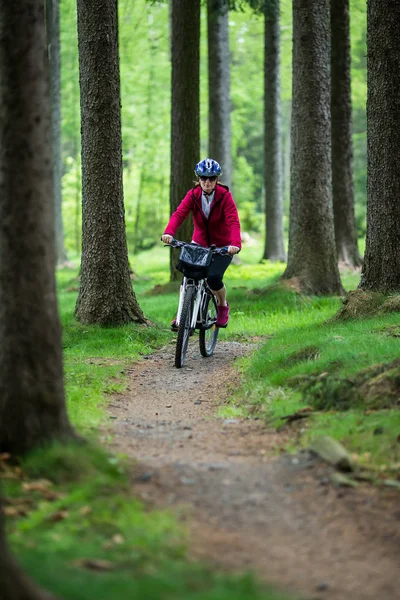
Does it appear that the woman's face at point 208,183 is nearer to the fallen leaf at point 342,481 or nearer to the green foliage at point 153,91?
the fallen leaf at point 342,481

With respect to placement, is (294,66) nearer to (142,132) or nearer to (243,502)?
(243,502)

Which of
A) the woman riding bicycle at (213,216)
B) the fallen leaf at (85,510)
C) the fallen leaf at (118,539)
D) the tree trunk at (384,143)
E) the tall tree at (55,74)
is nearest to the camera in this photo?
the fallen leaf at (118,539)

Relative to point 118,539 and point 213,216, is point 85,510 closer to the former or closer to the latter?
point 118,539

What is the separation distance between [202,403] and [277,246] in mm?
17532

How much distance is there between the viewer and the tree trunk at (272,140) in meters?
23.8

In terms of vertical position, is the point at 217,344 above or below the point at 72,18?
below

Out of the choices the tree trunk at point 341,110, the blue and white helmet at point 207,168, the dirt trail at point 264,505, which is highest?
the tree trunk at point 341,110

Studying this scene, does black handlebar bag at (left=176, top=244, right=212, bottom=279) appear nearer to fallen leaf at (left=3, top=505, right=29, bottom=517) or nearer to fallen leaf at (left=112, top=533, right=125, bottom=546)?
fallen leaf at (left=3, top=505, right=29, bottom=517)

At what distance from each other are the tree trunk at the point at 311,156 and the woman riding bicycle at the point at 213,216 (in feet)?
14.1

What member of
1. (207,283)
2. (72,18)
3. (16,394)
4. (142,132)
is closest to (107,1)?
(207,283)

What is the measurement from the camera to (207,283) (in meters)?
10.5

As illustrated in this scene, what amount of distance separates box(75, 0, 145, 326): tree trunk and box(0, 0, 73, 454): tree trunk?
6257mm

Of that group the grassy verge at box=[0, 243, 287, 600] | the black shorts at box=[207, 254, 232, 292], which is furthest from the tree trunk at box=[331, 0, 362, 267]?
the grassy verge at box=[0, 243, 287, 600]

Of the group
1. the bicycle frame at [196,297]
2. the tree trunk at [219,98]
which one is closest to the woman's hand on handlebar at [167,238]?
the bicycle frame at [196,297]
